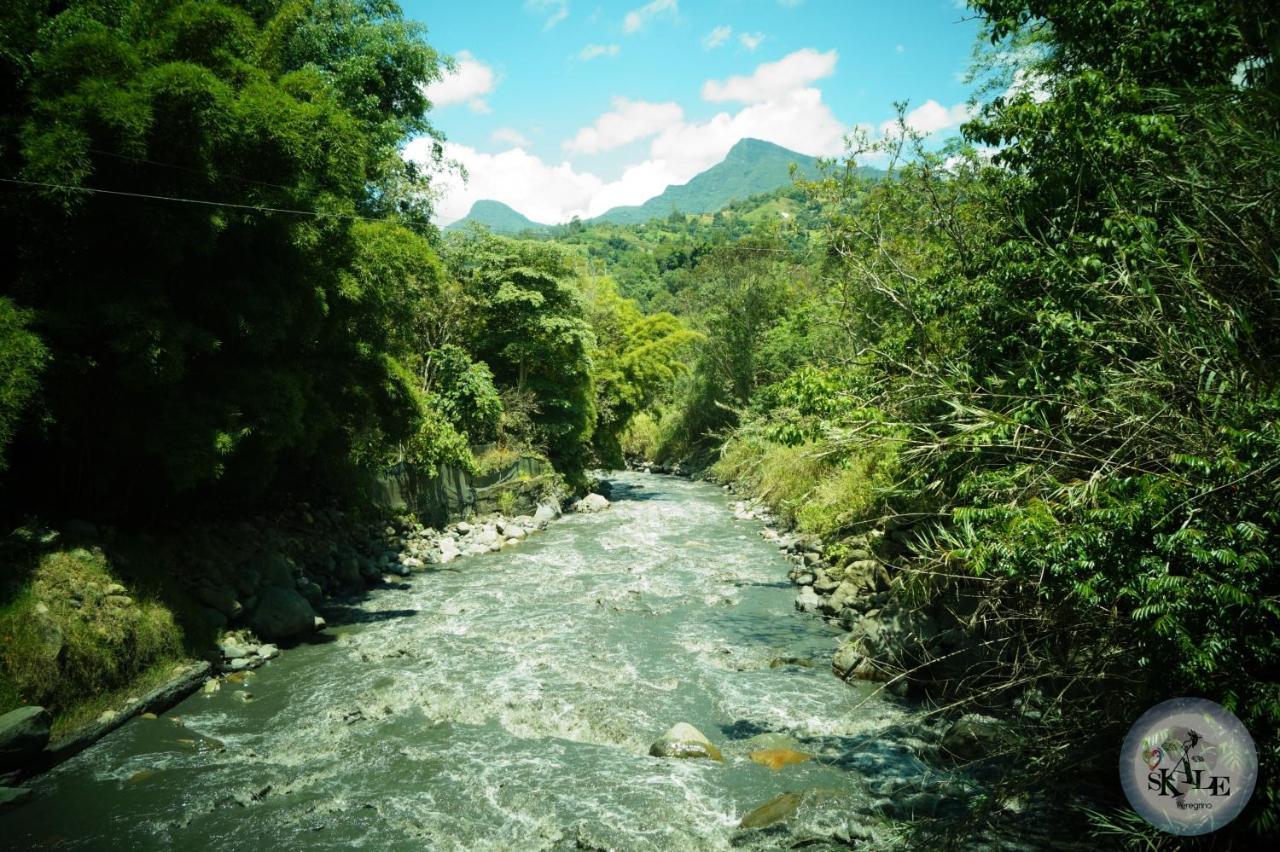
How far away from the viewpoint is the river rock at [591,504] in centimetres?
2242

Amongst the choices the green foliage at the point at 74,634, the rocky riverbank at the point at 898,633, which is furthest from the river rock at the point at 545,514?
the green foliage at the point at 74,634

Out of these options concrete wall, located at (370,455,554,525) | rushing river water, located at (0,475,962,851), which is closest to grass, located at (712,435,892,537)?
rushing river water, located at (0,475,962,851)

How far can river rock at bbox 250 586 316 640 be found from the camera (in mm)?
10359

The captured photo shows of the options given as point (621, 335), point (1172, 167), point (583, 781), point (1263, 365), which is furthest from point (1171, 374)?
point (621, 335)

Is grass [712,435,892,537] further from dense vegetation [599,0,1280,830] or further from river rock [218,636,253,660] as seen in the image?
river rock [218,636,253,660]

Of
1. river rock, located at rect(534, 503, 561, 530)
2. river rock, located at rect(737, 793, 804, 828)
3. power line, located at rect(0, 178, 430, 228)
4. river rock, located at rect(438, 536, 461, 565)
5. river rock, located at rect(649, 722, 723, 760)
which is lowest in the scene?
river rock, located at rect(737, 793, 804, 828)

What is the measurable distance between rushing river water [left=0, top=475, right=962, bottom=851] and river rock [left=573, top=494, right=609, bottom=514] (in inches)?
376

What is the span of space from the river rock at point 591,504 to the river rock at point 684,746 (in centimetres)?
1488

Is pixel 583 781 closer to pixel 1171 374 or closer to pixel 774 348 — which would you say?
pixel 1171 374

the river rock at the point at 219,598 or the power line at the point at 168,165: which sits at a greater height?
the power line at the point at 168,165

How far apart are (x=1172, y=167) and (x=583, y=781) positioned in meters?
7.31

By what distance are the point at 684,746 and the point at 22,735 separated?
20.1 ft

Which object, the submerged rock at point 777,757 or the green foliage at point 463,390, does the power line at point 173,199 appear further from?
the submerged rock at point 777,757

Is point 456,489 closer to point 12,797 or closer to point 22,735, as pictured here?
point 22,735
